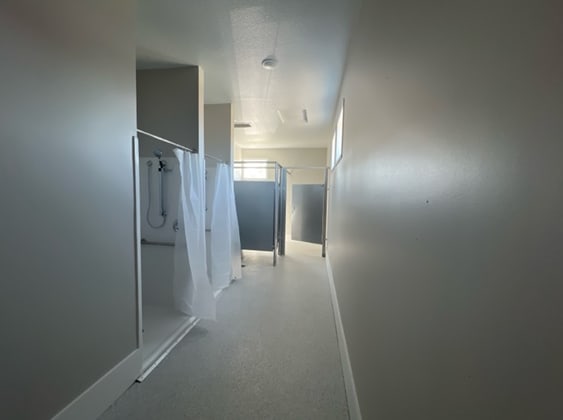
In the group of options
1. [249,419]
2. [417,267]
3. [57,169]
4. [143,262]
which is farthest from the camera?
[143,262]

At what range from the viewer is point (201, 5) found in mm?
1780

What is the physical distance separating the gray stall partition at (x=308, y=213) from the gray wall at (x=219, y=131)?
Result: 248cm

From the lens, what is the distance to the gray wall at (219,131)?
3.58 meters

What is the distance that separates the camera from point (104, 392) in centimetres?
147

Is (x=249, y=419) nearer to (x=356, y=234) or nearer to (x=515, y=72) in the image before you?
(x=356, y=234)

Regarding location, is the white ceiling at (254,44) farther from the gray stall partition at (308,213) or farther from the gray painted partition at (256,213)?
the gray stall partition at (308,213)

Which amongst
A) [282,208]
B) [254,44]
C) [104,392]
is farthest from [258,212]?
[104,392]

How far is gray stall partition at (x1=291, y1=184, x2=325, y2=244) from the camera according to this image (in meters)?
5.49

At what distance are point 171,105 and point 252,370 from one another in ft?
8.41

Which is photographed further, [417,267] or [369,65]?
[369,65]

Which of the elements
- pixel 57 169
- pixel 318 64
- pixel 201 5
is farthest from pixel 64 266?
pixel 318 64

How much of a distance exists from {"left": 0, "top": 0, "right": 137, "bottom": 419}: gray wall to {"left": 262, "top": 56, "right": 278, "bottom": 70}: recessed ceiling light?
47.2 inches

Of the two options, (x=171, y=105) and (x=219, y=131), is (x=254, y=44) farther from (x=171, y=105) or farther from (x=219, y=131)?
(x=219, y=131)

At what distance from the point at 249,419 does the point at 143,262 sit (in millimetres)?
1953
